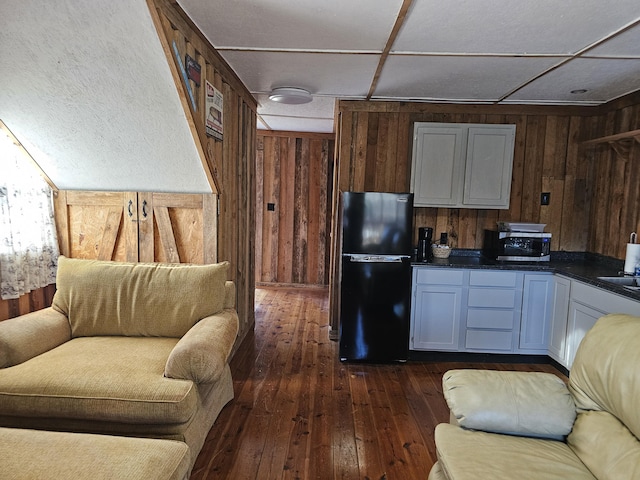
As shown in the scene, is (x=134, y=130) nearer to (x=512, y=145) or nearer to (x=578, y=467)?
(x=578, y=467)

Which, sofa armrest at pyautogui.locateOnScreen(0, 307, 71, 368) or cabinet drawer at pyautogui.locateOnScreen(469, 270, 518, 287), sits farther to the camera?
cabinet drawer at pyautogui.locateOnScreen(469, 270, 518, 287)

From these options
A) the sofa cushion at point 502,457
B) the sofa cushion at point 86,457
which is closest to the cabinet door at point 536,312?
→ the sofa cushion at point 502,457

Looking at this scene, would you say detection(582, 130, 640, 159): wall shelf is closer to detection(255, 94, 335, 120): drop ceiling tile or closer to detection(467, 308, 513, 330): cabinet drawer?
detection(467, 308, 513, 330): cabinet drawer

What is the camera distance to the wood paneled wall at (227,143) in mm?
2028

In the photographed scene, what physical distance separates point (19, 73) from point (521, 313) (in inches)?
154

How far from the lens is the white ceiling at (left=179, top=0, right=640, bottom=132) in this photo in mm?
1934

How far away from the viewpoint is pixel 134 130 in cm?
243

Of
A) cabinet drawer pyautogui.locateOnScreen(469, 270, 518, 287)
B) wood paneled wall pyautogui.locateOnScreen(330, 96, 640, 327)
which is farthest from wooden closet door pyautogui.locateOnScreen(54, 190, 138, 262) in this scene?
cabinet drawer pyautogui.locateOnScreen(469, 270, 518, 287)

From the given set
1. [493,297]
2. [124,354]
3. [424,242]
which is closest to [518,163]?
[424,242]

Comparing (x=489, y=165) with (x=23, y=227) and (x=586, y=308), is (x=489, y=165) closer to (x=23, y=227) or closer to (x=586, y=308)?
(x=586, y=308)

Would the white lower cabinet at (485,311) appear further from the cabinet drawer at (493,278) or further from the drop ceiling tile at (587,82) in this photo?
the drop ceiling tile at (587,82)

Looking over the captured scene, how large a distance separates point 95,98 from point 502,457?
8.60 ft

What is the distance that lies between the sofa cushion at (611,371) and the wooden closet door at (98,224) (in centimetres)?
282

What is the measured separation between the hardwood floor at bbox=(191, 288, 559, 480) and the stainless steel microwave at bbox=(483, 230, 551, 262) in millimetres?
957
